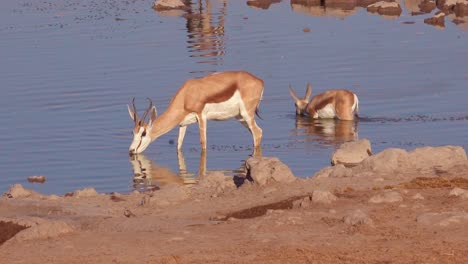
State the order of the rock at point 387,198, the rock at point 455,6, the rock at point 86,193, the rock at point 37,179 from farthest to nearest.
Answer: the rock at point 455,6 < the rock at point 37,179 < the rock at point 86,193 < the rock at point 387,198

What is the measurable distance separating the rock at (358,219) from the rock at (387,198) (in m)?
0.80

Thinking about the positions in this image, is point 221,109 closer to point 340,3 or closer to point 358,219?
point 358,219

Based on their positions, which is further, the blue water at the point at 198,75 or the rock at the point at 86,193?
the blue water at the point at 198,75

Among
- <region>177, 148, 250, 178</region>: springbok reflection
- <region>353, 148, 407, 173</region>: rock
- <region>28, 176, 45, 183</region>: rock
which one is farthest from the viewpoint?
<region>177, 148, 250, 178</region>: springbok reflection

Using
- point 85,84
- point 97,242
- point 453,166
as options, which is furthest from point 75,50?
point 97,242

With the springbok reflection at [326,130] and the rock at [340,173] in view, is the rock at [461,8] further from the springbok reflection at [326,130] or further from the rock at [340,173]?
the rock at [340,173]

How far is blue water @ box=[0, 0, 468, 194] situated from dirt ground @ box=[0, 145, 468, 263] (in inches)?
139

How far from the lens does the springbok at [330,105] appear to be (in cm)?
2230

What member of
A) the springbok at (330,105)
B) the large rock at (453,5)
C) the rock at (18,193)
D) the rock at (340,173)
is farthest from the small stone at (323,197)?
the large rock at (453,5)

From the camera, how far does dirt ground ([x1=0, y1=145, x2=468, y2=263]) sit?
10.5m

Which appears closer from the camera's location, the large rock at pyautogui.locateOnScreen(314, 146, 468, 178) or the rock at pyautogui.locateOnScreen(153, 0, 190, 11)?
the large rock at pyautogui.locateOnScreen(314, 146, 468, 178)

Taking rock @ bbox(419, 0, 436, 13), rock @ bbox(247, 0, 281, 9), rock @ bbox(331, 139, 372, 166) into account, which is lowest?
rock @ bbox(419, 0, 436, 13)

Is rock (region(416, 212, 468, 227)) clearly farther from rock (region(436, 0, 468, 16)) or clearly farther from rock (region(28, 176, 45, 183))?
rock (region(436, 0, 468, 16))

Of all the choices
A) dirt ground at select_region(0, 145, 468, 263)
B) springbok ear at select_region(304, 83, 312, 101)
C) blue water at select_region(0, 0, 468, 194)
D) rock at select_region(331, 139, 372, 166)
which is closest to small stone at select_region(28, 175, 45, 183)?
blue water at select_region(0, 0, 468, 194)
